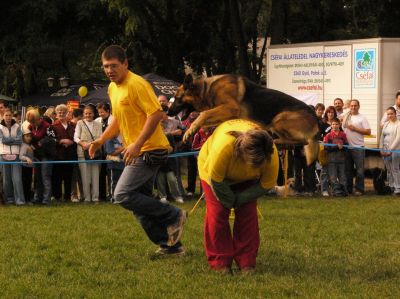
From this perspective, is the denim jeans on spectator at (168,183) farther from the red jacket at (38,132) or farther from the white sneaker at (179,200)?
the red jacket at (38,132)

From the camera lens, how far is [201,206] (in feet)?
43.9

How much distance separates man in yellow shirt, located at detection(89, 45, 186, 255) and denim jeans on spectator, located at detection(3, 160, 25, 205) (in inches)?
241

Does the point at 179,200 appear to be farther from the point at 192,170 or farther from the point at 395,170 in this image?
the point at 395,170

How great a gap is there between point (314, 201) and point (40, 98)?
57.2ft

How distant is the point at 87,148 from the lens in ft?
45.9

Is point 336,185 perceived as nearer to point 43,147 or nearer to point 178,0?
point 43,147

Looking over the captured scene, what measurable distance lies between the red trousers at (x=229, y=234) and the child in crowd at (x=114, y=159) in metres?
6.52

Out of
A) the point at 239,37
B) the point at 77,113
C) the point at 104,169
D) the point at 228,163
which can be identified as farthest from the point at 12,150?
the point at 239,37

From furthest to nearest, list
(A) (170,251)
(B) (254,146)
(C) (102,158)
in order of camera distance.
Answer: (C) (102,158)
(A) (170,251)
(B) (254,146)

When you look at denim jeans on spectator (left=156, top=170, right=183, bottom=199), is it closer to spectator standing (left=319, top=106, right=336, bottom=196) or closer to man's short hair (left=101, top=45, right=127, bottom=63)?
spectator standing (left=319, top=106, right=336, bottom=196)

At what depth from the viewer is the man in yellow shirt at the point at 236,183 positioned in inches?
260

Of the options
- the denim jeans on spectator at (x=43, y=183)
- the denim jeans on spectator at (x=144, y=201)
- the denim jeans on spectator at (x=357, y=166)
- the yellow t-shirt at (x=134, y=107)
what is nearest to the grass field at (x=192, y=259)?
the denim jeans on spectator at (x=144, y=201)

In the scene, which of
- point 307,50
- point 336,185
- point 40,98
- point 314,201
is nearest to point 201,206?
point 314,201

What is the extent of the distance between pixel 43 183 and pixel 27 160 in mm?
523
